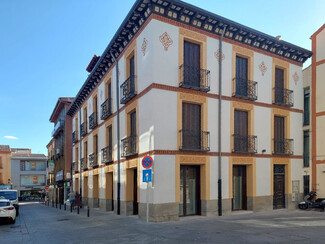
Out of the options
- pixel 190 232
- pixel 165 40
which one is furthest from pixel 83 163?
pixel 190 232

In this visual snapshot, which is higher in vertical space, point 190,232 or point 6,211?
point 190,232

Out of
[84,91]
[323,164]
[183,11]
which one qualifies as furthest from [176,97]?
[84,91]

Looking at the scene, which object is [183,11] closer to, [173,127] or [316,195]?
[173,127]

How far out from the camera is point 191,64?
1426 cm

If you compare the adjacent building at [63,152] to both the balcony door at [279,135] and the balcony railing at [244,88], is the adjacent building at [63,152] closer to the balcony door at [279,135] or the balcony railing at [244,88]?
the balcony railing at [244,88]

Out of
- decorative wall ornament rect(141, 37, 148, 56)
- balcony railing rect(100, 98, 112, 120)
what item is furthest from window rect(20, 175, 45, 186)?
decorative wall ornament rect(141, 37, 148, 56)

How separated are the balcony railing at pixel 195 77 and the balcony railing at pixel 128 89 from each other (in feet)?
8.87

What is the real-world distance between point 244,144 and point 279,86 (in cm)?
480

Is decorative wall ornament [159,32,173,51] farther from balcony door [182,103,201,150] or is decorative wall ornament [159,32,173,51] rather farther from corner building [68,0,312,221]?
balcony door [182,103,201,150]

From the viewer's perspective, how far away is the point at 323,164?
17.3 m

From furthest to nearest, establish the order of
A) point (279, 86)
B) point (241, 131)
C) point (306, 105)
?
point (306, 105), point (279, 86), point (241, 131)

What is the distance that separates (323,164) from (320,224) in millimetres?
7222

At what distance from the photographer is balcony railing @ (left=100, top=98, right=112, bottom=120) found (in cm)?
1855

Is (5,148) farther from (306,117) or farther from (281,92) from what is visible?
(306,117)
